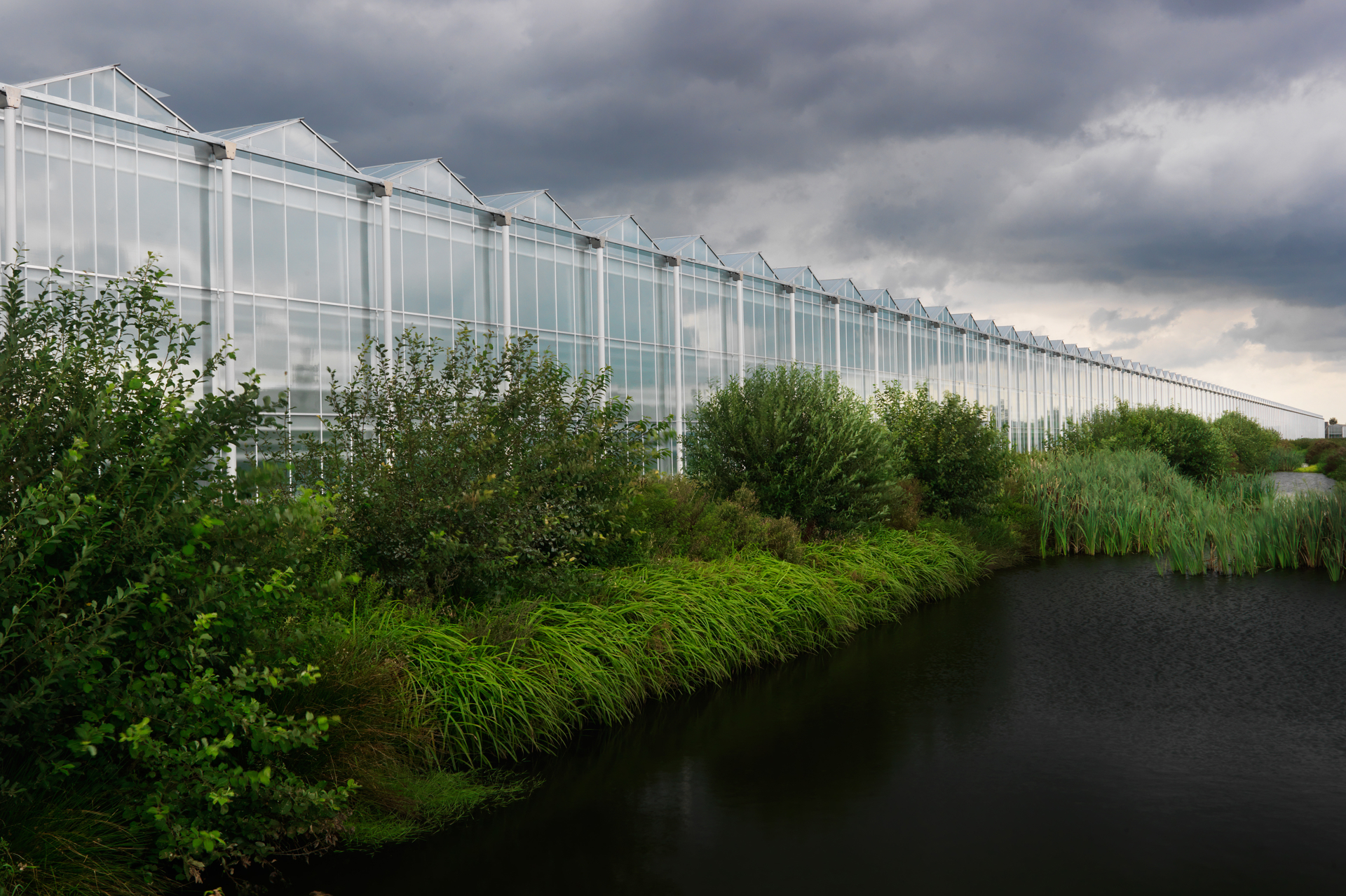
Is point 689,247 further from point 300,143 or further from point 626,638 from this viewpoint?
point 626,638

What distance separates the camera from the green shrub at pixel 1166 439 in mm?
30281

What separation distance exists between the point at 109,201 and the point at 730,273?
55.3 ft

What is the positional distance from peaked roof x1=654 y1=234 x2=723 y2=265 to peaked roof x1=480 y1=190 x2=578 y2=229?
3.95m

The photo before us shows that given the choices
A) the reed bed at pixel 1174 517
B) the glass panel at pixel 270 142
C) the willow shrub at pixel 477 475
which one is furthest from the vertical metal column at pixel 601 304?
the willow shrub at pixel 477 475

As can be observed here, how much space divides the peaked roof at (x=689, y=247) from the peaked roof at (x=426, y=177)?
671 centimetres

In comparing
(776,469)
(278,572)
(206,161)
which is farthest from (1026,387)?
(278,572)

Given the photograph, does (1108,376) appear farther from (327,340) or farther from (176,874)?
(176,874)

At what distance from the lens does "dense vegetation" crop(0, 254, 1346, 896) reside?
454 cm

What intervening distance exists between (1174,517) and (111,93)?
19193 mm

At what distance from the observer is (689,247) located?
26.7 meters

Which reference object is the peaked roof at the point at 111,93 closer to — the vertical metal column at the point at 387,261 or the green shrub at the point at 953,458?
the vertical metal column at the point at 387,261

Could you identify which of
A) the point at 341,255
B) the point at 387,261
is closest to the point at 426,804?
the point at 341,255

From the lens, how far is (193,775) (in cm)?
477

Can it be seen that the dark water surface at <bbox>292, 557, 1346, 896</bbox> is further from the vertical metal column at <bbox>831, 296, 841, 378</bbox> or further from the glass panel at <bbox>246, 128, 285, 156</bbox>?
the vertical metal column at <bbox>831, 296, 841, 378</bbox>
